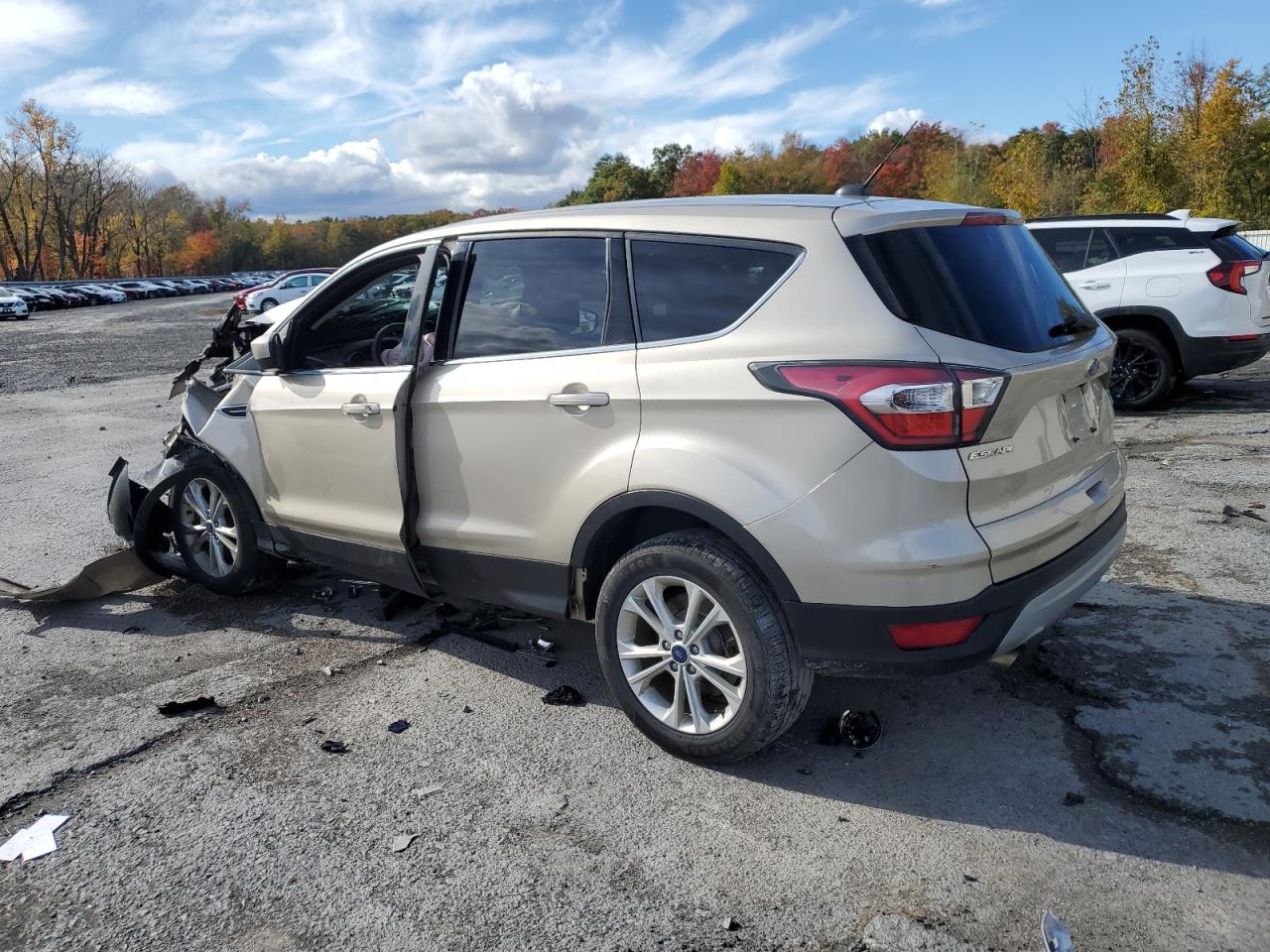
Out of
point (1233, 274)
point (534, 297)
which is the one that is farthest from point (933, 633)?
point (1233, 274)

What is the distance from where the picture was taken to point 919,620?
284cm

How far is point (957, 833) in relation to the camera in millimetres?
2914

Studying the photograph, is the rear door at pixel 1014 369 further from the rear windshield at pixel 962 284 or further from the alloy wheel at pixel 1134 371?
the alloy wheel at pixel 1134 371

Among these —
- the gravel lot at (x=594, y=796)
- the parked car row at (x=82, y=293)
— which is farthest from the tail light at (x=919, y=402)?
the parked car row at (x=82, y=293)

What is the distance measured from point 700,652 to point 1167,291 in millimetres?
7775

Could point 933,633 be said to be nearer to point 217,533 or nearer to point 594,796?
point 594,796

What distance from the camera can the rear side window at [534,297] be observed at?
3.56 metres

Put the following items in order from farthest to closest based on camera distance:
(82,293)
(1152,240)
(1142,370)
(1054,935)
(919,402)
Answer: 1. (82,293)
2. (1142,370)
3. (1152,240)
4. (919,402)
5. (1054,935)

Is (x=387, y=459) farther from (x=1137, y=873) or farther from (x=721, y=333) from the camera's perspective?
(x=1137, y=873)

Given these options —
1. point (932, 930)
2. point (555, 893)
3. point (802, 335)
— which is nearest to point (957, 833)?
point (932, 930)

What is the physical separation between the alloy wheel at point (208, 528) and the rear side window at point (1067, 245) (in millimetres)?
8066

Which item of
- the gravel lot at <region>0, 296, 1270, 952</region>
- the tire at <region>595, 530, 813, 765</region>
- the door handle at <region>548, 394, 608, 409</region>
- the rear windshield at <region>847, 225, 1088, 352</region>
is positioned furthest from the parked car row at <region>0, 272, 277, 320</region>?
the rear windshield at <region>847, 225, 1088, 352</region>

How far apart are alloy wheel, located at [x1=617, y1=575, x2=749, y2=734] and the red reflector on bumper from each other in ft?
1.67

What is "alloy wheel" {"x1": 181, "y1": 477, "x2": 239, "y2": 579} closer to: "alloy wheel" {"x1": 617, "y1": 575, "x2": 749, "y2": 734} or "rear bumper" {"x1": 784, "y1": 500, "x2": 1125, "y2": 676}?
"alloy wheel" {"x1": 617, "y1": 575, "x2": 749, "y2": 734}
